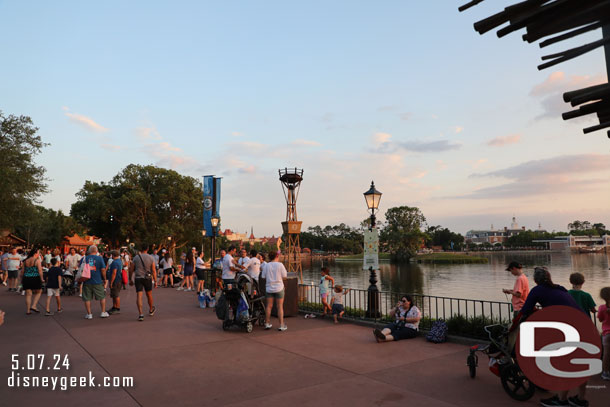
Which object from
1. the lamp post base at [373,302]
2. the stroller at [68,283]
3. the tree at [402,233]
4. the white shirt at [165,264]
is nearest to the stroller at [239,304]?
the lamp post base at [373,302]

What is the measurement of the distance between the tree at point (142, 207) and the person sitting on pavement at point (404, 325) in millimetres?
40695

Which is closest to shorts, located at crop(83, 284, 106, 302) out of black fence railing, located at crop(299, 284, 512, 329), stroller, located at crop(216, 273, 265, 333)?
stroller, located at crop(216, 273, 265, 333)

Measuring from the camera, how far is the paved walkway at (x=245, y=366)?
16.5 feet

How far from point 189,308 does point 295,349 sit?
648cm

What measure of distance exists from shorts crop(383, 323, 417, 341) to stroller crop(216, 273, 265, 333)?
10.4 feet

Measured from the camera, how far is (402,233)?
310 feet

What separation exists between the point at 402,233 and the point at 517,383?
91766 mm

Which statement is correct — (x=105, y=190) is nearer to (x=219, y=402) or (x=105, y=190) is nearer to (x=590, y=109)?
(x=219, y=402)

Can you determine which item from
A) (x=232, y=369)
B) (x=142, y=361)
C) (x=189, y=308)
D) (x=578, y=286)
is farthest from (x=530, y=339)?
(x=189, y=308)

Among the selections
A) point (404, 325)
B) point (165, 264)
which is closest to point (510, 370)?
point (404, 325)

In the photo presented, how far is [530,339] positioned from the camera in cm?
471

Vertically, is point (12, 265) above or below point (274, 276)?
below

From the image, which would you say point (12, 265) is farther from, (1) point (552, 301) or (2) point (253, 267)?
(1) point (552, 301)

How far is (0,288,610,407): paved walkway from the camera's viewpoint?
504 centimetres
